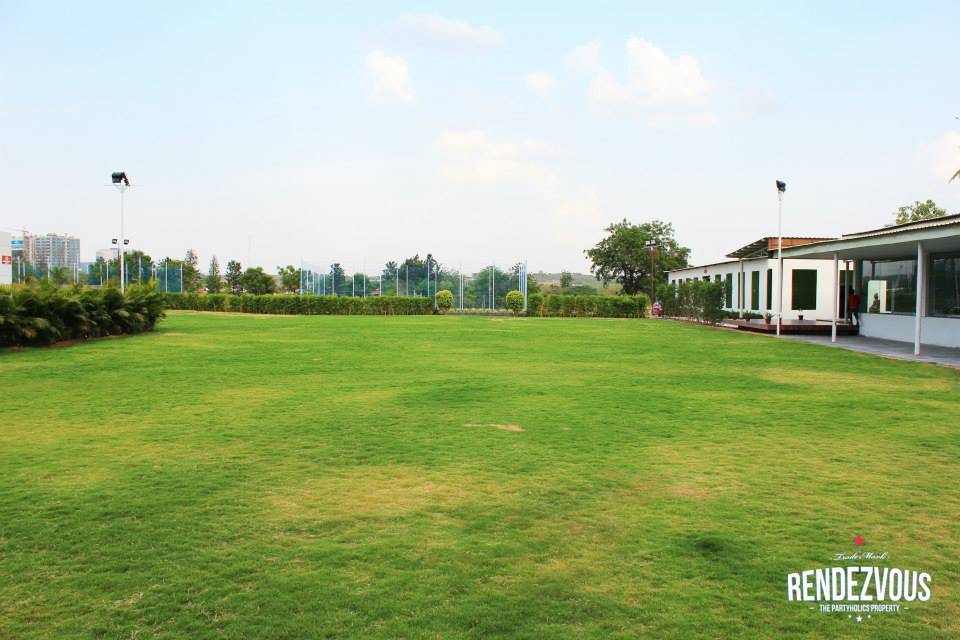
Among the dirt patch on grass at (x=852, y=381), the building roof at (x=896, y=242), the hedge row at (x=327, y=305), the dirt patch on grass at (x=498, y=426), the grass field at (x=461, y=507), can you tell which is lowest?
the grass field at (x=461, y=507)

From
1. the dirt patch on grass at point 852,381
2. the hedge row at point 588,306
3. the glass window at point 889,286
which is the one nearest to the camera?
the dirt patch on grass at point 852,381

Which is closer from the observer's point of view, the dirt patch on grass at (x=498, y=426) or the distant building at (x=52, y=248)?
the dirt patch on grass at (x=498, y=426)

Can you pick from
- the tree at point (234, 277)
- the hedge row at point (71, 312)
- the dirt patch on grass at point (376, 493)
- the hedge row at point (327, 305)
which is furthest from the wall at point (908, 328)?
the tree at point (234, 277)

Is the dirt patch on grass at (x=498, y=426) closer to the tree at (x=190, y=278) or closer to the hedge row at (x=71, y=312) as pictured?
the hedge row at (x=71, y=312)

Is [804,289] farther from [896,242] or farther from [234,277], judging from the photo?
[234,277]

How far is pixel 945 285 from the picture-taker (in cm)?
1750

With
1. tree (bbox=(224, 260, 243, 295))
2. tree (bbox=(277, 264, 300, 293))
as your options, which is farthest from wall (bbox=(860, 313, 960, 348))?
tree (bbox=(224, 260, 243, 295))

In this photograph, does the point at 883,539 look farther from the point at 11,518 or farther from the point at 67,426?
the point at 67,426

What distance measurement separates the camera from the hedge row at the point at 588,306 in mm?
39375

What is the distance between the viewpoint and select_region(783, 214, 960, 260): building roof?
46.3 feet

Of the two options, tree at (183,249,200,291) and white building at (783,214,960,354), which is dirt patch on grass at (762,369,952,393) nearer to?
white building at (783,214,960,354)

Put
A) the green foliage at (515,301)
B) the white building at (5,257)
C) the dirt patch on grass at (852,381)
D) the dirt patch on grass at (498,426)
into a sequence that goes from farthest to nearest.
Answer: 1. the green foliage at (515,301)
2. the white building at (5,257)
3. the dirt patch on grass at (852,381)
4. the dirt patch on grass at (498,426)

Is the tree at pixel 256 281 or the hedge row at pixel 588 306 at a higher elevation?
the tree at pixel 256 281

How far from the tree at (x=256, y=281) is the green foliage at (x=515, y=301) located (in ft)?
71.5
